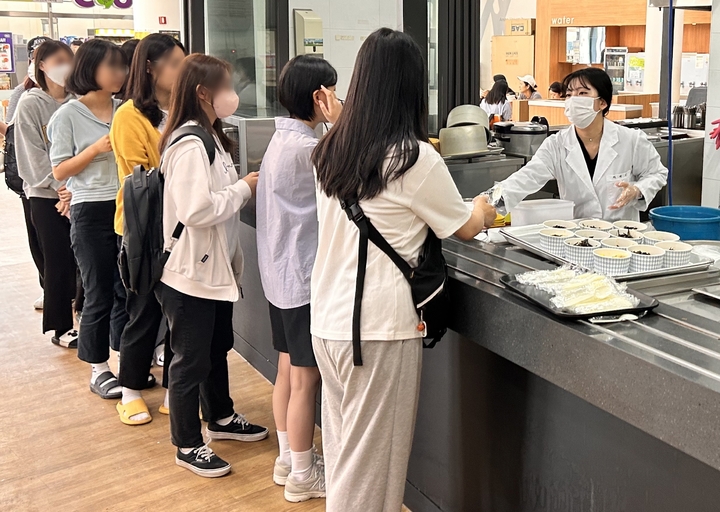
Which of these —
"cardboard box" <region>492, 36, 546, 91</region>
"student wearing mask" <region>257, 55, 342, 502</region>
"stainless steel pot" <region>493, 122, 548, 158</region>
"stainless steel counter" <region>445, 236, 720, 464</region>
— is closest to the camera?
"stainless steel counter" <region>445, 236, 720, 464</region>

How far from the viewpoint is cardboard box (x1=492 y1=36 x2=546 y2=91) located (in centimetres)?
1204

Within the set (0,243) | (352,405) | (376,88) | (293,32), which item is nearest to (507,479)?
(352,405)

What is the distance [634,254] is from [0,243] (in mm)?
6358

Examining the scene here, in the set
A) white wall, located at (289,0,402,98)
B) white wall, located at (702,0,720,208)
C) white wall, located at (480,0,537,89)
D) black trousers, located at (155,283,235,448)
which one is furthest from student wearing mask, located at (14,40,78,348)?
white wall, located at (480,0,537,89)

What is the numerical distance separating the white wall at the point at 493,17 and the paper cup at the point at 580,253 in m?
11.6

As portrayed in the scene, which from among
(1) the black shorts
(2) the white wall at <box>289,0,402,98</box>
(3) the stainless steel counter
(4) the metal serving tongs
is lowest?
(1) the black shorts

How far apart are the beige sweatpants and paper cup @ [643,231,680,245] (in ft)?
2.55

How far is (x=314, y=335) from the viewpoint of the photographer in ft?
6.78

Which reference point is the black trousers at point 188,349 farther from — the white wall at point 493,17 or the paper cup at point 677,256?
the white wall at point 493,17

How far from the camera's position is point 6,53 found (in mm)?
10070

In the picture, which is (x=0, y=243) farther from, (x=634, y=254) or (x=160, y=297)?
(x=634, y=254)

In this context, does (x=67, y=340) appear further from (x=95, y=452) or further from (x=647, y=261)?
(x=647, y=261)

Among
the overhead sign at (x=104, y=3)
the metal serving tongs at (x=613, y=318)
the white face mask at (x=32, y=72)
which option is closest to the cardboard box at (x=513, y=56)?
the overhead sign at (x=104, y=3)

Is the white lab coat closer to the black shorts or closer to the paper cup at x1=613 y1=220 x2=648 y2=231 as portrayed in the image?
the paper cup at x1=613 y1=220 x2=648 y2=231
